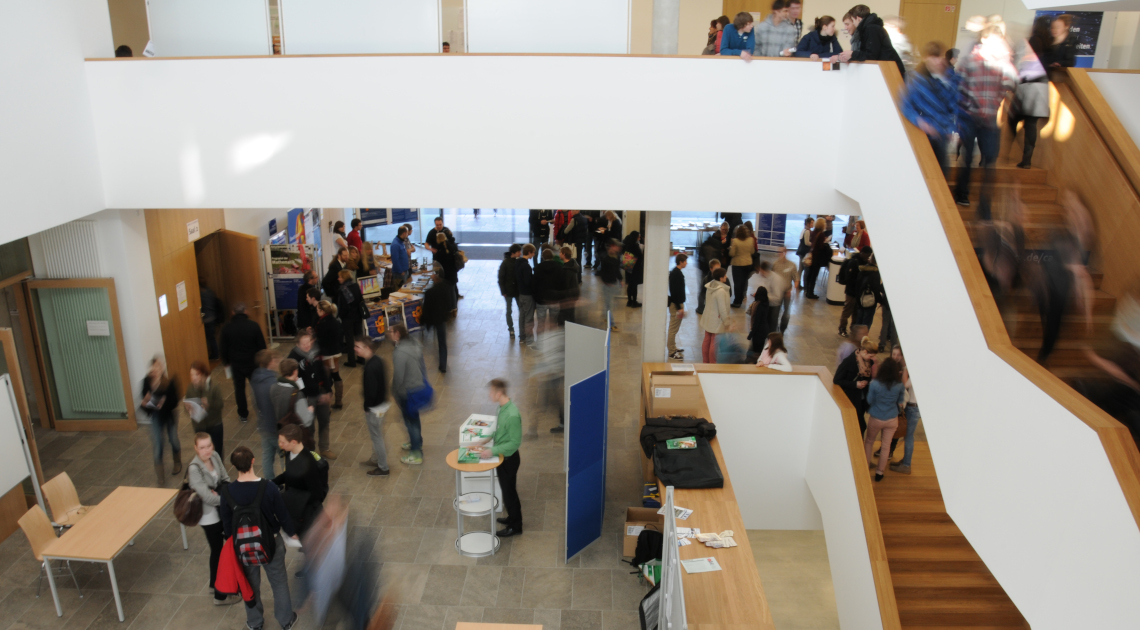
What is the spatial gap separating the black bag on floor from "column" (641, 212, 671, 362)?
2.08 m

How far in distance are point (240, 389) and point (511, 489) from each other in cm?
432

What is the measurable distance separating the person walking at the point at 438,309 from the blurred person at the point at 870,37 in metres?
5.72

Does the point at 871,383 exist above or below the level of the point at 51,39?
below

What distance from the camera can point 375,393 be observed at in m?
8.02

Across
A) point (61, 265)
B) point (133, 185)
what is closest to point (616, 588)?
point (133, 185)

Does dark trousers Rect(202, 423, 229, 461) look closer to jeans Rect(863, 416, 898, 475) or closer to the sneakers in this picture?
the sneakers

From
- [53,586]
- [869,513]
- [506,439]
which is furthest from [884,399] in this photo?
[53,586]

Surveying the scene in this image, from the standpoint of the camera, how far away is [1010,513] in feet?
14.0

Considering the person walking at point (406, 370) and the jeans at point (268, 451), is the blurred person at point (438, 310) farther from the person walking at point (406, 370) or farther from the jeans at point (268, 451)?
the jeans at point (268, 451)

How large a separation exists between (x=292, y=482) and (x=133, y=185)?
4.62 meters

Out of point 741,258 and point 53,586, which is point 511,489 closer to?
point 53,586

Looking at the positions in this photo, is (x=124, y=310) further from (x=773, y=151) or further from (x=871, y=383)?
(x=871, y=383)

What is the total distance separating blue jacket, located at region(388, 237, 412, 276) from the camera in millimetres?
13773

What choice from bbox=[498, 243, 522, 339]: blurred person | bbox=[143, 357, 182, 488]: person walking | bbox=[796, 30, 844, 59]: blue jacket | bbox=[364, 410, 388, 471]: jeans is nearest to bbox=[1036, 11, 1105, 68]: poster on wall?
A: bbox=[796, 30, 844, 59]: blue jacket
